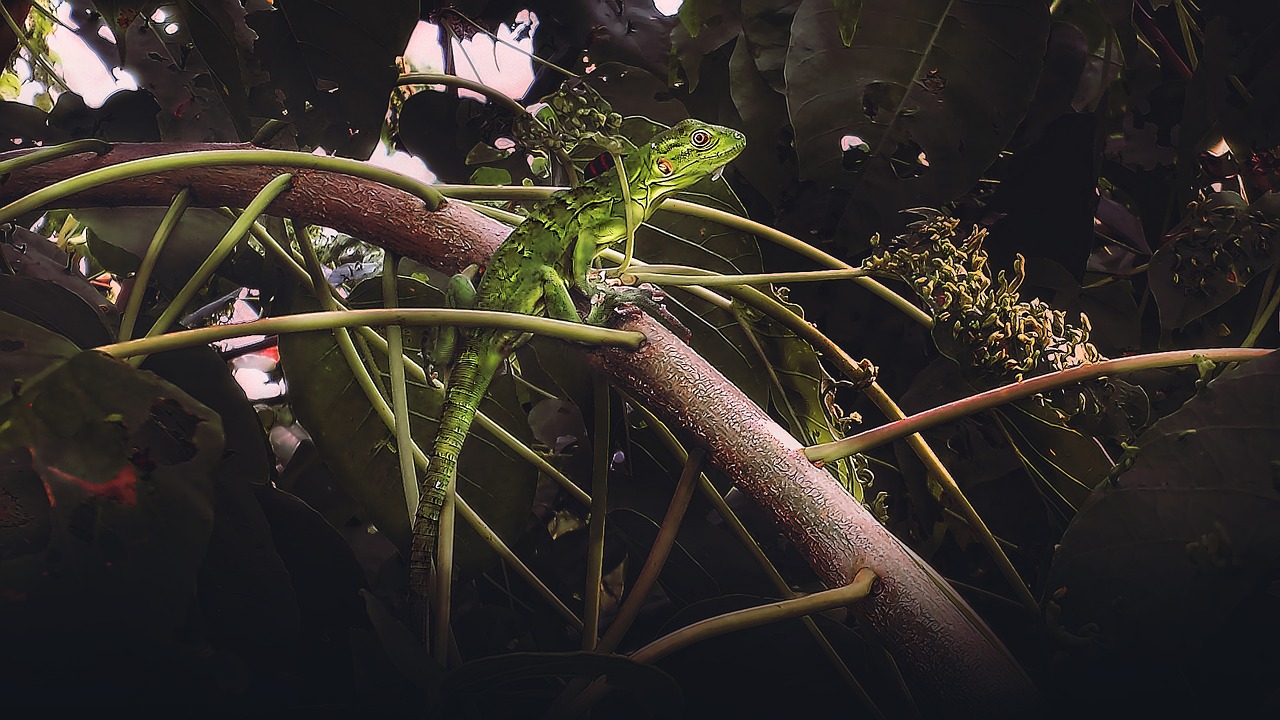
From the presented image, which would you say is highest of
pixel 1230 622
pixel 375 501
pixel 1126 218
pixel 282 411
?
pixel 282 411

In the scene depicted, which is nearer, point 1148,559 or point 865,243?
point 1148,559

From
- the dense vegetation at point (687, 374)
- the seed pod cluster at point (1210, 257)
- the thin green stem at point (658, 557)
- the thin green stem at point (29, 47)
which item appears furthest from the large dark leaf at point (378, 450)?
the seed pod cluster at point (1210, 257)

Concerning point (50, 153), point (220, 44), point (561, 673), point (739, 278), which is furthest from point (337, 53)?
point (561, 673)

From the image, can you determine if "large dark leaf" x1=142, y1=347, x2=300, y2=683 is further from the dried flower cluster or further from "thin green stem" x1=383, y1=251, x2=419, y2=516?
the dried flower cluster

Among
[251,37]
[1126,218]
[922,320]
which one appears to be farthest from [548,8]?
[1126,218]

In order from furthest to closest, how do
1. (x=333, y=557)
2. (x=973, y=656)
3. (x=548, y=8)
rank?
1. (x=548, y=8)
2. (x=333, y=557)
3. (x=973, y=656)

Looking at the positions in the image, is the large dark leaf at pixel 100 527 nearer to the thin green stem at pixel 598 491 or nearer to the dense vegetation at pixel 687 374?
the dense vegetation at pixel 687 374

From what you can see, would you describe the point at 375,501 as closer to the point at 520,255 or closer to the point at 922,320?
the point at 520,255
